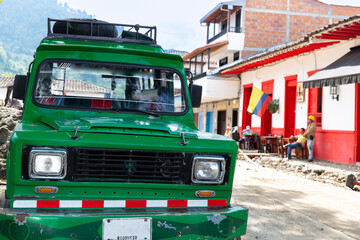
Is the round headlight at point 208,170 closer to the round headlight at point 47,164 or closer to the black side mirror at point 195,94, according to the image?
the round headlight at point 47,164

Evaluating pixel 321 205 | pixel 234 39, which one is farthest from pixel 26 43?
pixel 321 205

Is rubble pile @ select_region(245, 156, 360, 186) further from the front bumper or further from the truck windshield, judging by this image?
the front bumper

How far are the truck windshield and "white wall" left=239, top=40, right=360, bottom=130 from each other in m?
10.2

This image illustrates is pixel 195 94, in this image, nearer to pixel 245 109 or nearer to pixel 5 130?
pixel 5 130

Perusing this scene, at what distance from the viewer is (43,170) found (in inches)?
128

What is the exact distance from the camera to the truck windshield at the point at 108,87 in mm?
4410

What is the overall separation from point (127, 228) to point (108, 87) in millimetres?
1870

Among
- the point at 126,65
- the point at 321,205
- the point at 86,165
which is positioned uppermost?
the point at 126,65

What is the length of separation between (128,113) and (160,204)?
1177 millimetres

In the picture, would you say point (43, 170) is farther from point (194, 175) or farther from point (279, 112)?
point (279, 112)

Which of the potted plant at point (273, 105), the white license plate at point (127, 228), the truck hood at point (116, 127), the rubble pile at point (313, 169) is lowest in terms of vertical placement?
the rubble pile at point (313, 169)

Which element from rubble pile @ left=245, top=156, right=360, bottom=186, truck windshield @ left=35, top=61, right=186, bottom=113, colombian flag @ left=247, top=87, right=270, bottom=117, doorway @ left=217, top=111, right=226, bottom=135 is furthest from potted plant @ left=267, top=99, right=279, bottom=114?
truck windshield @ left=35, top=61, right=186, bottom=113

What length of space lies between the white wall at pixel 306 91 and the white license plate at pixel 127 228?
1154 cm

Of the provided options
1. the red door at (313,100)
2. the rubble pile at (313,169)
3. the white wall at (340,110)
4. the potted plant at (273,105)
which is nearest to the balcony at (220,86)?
the potted plant at (273,105)
